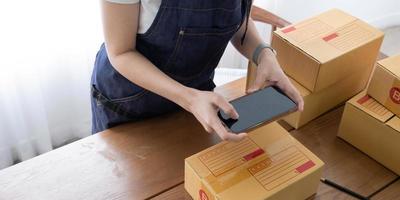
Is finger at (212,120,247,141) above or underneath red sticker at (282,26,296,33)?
underneath

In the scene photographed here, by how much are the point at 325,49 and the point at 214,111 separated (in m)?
0.37

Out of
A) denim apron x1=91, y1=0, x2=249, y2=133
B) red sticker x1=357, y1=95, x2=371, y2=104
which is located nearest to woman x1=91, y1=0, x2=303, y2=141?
denim apron x1=91, y1=0, x2=249, y2=133

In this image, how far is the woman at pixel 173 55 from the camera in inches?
34.4

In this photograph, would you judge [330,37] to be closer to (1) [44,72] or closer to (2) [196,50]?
(2) [196,50]

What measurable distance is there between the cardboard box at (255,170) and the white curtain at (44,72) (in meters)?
0.89

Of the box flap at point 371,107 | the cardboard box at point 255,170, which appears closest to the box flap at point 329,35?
the box flap at point 371,107

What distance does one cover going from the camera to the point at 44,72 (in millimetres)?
1668

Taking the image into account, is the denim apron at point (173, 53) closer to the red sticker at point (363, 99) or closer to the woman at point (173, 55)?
the woman at point (173, 55)

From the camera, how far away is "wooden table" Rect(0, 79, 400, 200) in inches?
36.0

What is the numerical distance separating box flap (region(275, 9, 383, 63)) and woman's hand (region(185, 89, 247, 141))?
31 cm

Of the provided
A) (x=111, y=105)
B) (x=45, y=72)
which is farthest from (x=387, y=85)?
(x=45, y=72)

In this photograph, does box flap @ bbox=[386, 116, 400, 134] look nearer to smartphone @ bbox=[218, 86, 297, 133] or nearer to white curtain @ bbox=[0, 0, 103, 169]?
smartphone @ bbox=[218, 86, 297, 133]

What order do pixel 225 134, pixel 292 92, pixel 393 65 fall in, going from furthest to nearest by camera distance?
pixel 393 65 → pixel 292 92 → pixel 225 134

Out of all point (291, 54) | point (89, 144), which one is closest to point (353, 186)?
point (291, 54)
